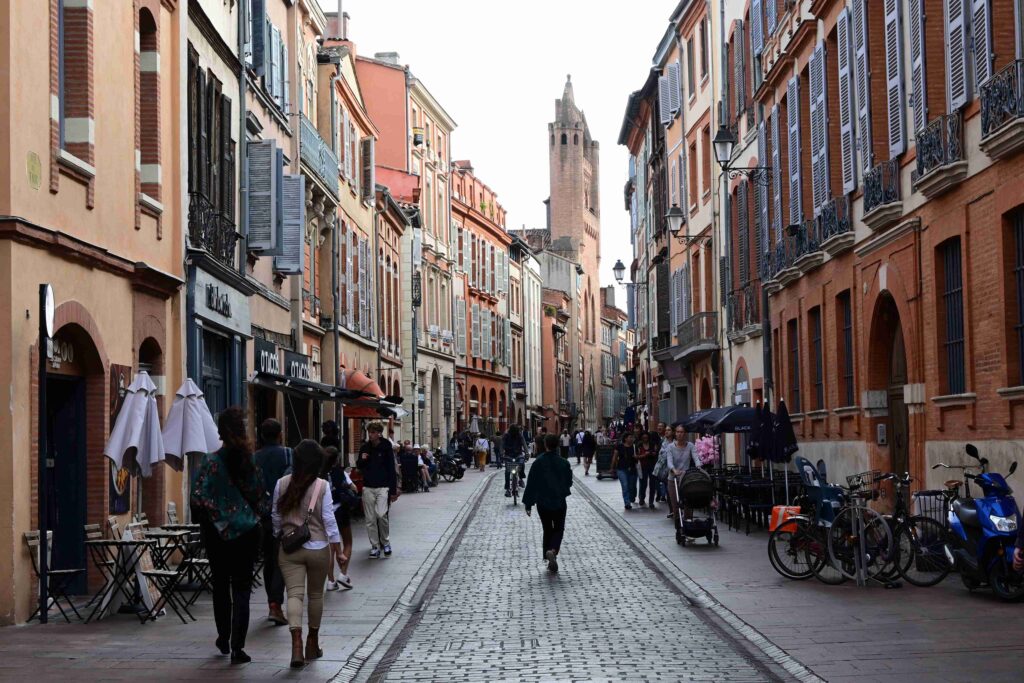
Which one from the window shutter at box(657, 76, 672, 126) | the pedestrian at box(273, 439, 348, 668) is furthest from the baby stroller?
the window shutter at box(657, 76, 672, 126)

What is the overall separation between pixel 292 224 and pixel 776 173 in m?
9.26

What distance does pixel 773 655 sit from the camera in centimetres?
1058

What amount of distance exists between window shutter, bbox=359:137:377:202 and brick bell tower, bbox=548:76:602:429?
8446cm

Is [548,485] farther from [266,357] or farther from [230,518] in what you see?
[266,357]

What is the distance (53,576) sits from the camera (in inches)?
533

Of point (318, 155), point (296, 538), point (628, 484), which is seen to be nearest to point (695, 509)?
point (628, 484)

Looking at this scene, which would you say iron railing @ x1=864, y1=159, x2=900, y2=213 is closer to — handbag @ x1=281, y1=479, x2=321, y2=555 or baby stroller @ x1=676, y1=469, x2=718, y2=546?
baby stroller @ x1=676, y1=469, x2=718, y2=546

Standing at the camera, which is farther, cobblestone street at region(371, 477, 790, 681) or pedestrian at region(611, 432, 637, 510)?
pedestrian at region(611, 432, 637, 510)

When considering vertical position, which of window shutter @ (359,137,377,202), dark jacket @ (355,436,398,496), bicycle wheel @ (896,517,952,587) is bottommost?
bicycle wheel @ (896,517,952,587)

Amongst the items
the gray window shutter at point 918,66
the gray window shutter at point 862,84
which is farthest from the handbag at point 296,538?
the gray window shutter at point 862,84

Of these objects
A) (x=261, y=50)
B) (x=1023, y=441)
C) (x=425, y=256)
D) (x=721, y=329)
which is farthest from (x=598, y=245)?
(x=1023, y=441)

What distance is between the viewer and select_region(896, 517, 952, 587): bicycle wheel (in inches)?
577

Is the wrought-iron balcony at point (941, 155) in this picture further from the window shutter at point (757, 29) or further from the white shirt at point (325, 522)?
the window shutter at point (757, 29)

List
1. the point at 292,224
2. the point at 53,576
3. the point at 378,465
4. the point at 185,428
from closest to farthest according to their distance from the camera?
1. the point at 53,576
2. the point at 185,428
3. the point at 378,465
4. the point at 292,224
